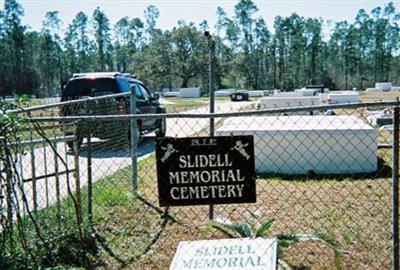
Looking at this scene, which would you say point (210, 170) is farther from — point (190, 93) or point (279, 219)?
point (190, 93)

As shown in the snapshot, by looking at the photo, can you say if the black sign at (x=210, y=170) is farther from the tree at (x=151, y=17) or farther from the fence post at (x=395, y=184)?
the tree at (x=151, y=17)

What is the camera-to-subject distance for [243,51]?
90125 millimetres

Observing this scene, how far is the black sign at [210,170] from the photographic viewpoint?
4125 mm

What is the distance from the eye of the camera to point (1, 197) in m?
3.83

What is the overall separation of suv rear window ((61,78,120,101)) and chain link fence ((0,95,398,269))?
76.0 inches

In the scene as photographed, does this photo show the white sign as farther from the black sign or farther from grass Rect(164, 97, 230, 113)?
grass Rect(164, 97, 230, 113)

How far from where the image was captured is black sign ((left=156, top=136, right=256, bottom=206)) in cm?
412

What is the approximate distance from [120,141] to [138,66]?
216 ft

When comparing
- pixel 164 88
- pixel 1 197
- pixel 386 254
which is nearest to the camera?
pixel 1 197

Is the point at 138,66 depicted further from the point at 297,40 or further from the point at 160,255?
the point at 160,255


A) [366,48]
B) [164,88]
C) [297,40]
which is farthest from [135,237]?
[366,48]

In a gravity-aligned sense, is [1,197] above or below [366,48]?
below

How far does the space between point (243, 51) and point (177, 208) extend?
8593 cm

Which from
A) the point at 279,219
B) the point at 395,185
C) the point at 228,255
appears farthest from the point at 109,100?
the point at 395,185
